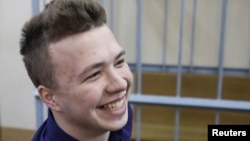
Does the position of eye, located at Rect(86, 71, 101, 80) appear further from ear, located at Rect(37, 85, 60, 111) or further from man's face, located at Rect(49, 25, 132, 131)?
ear, located at Rect(37, 85, 60, 111)

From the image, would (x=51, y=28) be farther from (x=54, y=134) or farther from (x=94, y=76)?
(x=54, y=134)

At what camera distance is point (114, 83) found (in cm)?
69

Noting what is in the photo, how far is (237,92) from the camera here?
179 centimetres

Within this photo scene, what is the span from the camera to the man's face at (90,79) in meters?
0.68

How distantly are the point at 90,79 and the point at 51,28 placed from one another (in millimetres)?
155

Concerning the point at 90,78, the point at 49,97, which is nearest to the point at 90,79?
the point at 90,78

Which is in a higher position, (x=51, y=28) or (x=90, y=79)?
(x=51, y=28)

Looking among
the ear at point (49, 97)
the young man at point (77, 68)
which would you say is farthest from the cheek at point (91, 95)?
the ear at point (49, 97)

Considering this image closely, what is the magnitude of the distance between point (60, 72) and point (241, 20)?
55.0 inches

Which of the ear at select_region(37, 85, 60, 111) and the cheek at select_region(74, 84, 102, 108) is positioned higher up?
the cheek at select_region(74, 84, 102, 108)

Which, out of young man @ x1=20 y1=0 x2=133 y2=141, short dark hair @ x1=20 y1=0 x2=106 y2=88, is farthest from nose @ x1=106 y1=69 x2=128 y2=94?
short dark hair @ x1=20 y1=0 x2=106 y2=88

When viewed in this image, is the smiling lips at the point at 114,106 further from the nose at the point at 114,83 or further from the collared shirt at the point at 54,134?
the collared shirt at the point at 54,134

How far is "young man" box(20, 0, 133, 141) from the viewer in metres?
0.69

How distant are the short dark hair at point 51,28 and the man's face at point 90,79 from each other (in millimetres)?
18
